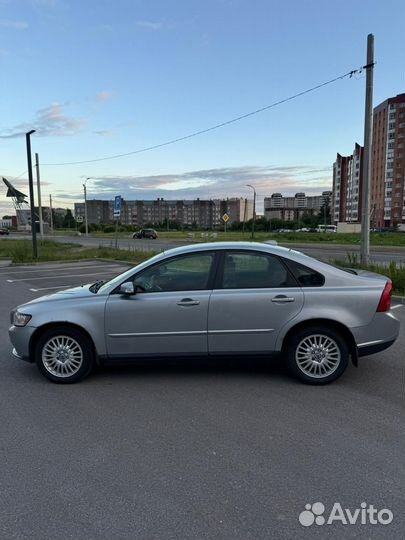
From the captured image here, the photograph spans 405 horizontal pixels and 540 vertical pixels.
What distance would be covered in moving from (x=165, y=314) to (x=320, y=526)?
8.19ft

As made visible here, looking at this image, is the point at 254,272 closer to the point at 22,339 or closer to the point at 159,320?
the point at 159,320

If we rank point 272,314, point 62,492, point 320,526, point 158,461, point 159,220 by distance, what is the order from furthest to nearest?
point 159,220 < point 272,314 < point 158,461 < point 62,492 < point 320,526

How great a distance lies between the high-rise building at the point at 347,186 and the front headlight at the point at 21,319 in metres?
125

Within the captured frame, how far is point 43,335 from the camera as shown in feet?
15.0

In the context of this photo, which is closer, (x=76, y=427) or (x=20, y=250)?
(x=76, y=427)

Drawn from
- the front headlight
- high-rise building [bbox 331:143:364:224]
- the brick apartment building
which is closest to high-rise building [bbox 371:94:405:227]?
the brick apartment building

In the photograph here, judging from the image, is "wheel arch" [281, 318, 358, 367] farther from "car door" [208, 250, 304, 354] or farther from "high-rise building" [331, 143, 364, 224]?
"high-rise building" [331, 143, 364, 224]

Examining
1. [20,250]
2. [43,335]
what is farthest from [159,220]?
[43,335]

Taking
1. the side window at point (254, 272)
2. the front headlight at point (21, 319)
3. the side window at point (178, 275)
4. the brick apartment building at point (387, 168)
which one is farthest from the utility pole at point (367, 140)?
the brick apartment building at point (387, 168)

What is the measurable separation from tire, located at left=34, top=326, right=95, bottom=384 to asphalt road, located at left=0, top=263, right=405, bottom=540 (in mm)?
144

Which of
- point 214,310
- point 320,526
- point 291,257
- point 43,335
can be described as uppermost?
point 291,257

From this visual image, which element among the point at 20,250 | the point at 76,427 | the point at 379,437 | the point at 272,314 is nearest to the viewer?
the point at 379,437

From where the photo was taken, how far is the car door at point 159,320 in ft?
14.5

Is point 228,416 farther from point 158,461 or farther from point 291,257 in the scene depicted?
point 291,257
